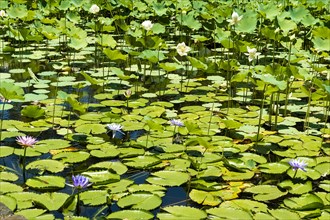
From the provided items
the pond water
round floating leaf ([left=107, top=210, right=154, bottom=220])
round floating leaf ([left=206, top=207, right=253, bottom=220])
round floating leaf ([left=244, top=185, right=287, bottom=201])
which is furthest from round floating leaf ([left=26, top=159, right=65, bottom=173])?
round floating leaf ([left=244, top=185, right=287, bottom=201])

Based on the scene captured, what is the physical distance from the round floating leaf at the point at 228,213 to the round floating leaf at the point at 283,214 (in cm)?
13

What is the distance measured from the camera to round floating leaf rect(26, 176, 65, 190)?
245 centimetres

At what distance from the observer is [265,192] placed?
2551 mm

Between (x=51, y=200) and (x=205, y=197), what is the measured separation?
0.70 meters

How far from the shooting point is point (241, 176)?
2703 mm

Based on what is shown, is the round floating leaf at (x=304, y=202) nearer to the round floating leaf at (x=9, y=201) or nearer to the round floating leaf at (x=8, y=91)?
the round floating leaf at (x=9, y=201)

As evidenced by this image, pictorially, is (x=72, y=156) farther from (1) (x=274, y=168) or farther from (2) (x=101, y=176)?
(1) (x=274, y=168)

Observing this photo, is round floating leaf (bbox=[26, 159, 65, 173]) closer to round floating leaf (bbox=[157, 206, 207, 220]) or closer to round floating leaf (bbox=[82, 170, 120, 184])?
round floating leaf (bbox=[82, 170, 120, 184])

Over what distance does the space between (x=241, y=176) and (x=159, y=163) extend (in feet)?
1.43

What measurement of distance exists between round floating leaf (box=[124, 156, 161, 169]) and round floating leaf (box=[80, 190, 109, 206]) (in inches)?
14.7

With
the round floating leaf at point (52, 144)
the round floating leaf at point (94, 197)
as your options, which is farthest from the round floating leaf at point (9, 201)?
the round floating leaf at point (52, 144)

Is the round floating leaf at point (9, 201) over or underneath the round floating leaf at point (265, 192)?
over

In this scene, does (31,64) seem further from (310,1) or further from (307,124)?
(310,1)

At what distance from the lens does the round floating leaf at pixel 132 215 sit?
2203mm
